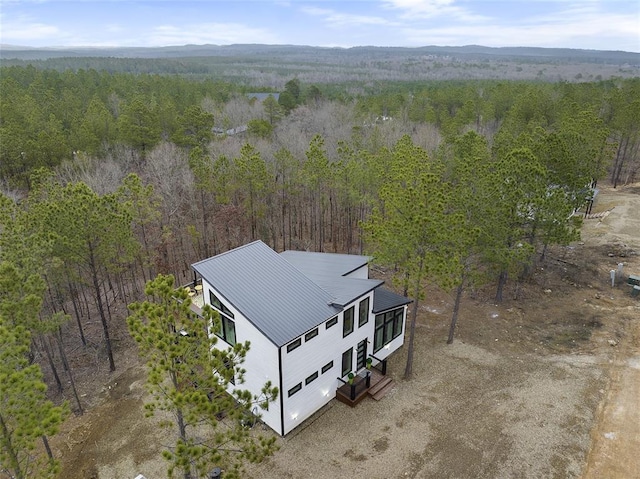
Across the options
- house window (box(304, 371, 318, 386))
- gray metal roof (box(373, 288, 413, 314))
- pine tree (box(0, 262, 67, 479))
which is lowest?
house window (box(304, 371, 318, 386))

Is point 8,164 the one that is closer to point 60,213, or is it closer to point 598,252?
point 60,213

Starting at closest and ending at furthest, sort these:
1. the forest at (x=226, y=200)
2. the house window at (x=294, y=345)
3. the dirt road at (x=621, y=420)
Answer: the dirt road at (x=621, y=420) → the house window at (x=294, y=345) → the forest at (x=226, y=200)

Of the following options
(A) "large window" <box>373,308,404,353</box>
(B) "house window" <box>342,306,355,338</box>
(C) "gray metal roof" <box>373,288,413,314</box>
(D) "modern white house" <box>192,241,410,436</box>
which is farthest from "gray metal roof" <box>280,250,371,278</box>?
(A) "large window" <box>373,308,404,353</box>

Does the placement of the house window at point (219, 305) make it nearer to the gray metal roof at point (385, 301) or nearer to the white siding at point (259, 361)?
the white siding at point (259, 361)

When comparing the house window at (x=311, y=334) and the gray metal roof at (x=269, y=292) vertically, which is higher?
the gray metal roof at (x=269, y=292)

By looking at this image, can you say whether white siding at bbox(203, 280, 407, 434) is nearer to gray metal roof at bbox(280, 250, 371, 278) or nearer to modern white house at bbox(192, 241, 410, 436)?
modern white house at bbox(192, 241, 410, 436)

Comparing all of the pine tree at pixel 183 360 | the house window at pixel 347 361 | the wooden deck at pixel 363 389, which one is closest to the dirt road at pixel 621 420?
the wooden deck at pixel 363 389

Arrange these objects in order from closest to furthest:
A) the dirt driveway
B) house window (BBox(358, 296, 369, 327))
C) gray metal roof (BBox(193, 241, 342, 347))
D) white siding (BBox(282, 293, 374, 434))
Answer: the dirt driveway
gray metal roof (BBox(193, 241, 342, 347))
white siding (BBox(282, 293, 374, 434))
house window (BBox(358, 296, 369, 327))
